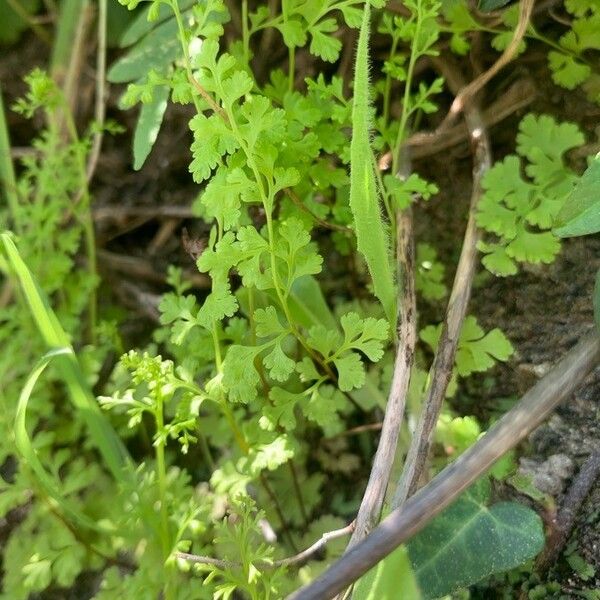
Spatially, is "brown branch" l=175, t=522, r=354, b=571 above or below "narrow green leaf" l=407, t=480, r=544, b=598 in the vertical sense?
above

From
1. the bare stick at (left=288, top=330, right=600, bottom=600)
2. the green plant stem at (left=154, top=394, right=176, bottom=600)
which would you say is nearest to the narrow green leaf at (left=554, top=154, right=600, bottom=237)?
the bare stick at (left=288, top=330, right=600, bottom=600)

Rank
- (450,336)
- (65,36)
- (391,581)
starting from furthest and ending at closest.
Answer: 1. (65,36)
2. (450,336)
3. (391,581)

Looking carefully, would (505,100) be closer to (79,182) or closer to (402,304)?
(402,304)

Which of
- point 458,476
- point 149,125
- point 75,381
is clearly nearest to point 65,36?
point 149,125

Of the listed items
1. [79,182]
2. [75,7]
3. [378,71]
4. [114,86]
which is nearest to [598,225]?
[378,71]

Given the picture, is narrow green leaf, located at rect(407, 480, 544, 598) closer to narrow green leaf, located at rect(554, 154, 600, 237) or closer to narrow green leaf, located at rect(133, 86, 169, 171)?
narrow green leaf, located at rect(554, 154, 600, 237)

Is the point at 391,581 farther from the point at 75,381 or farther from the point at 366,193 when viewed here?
the point at 75,381
